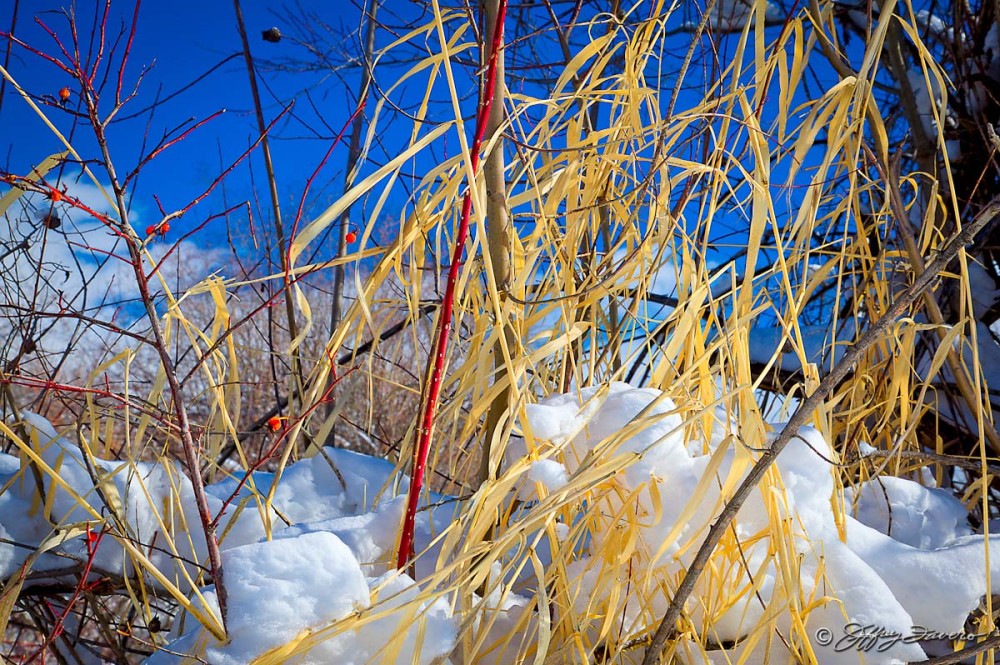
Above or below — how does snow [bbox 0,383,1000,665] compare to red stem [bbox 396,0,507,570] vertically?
below

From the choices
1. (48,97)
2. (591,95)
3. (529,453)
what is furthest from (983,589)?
(48,97)

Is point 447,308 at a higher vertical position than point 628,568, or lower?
higher

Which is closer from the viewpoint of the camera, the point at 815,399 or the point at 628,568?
the point at 815,399

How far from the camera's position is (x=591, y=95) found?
74cm

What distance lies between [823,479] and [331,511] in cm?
59

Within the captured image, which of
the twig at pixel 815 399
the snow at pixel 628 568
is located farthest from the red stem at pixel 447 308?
the twig at pixel 815 399

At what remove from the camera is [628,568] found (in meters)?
0.61

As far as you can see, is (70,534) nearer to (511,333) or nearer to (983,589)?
(511,333)

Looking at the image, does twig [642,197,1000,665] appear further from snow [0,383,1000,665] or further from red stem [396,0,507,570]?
red stem [396,0,507,570]

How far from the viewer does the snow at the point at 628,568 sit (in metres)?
0.51

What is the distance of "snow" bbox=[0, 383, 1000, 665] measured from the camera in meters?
0.51

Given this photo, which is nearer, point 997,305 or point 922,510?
point 922,510

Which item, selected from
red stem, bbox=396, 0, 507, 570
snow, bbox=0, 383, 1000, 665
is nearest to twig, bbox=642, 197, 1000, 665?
snow, bbox=0, 383, 1000, 665

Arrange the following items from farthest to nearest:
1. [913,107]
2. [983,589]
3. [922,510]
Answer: [913,107] < [922,510] < [983,589]
